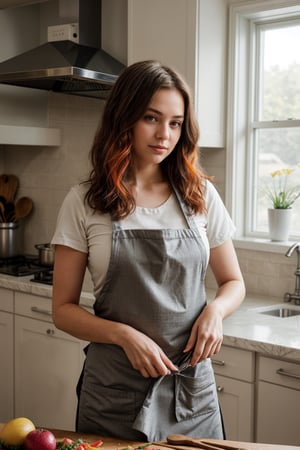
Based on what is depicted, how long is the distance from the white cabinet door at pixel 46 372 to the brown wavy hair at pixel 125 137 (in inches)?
62.5

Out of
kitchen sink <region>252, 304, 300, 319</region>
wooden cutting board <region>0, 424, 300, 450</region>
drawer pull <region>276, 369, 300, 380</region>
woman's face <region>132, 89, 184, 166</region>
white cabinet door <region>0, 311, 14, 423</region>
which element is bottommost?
white cabinet door <region>0, 311, 14, 423</region>

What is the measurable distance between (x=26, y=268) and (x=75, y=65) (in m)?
1.22

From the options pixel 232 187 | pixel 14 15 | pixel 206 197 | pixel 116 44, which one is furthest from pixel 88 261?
pixel 14 15

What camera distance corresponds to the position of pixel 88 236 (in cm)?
166

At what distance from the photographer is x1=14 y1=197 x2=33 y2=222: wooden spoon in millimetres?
4133

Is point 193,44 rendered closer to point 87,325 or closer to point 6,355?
point 87,325

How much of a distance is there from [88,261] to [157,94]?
462 mm

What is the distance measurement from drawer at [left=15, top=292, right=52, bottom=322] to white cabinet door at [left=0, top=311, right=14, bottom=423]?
0.10 meters

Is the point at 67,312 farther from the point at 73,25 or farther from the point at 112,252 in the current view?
the point at 73,25

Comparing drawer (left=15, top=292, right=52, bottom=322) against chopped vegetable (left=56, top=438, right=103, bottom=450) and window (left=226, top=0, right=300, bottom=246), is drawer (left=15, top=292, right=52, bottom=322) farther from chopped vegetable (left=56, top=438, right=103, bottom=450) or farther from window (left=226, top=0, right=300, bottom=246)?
chopped vegetable (left=56, top=438, right=103, bottom=450)

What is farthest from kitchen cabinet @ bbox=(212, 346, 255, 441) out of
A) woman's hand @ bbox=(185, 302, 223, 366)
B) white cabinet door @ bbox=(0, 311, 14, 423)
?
white cabinet door @ bbox=(0, 311, 14, 423)

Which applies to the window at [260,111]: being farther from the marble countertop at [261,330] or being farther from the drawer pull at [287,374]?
the drawer pull at [287,374]

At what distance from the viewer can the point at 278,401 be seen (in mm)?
2312

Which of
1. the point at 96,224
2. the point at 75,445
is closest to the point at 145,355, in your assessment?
the point at 75,445
